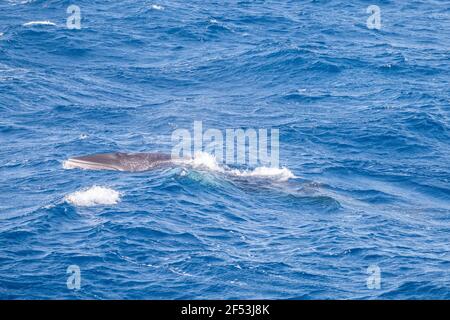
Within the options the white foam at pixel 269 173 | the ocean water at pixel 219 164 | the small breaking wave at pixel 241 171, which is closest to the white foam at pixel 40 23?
the ocean water at pixel 219 164

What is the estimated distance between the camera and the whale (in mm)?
52031

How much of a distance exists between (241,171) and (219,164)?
1.56 meters

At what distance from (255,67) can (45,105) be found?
1679 cm

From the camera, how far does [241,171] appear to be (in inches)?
2071

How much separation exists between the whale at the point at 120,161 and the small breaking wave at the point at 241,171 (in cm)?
163

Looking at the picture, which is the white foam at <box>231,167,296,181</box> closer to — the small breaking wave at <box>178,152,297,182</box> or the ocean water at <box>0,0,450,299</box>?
the small breaking wave at <box>178,152,297,182</box>

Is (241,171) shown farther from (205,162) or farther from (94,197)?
(94,197)

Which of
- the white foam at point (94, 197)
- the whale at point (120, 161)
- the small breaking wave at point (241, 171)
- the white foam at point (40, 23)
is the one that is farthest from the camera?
the white foam at point (40, 23)

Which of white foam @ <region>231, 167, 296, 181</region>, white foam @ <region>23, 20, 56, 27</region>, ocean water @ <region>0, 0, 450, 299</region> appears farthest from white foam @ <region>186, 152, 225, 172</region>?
white foam @ <region>23, 20, 56, 27</region>

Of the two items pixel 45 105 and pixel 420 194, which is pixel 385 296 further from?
pixel 45 105

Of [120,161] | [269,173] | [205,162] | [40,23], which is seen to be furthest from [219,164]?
[40,23]

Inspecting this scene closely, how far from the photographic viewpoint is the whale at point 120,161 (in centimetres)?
5203

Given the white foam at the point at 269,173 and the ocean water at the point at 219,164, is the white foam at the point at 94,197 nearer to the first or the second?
the ocean water at the point at 219,164
